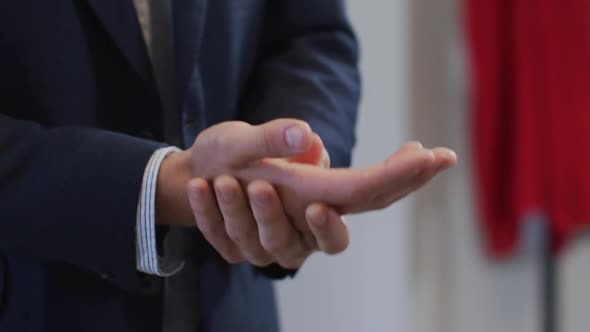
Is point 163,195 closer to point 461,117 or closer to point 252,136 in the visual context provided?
point 252,136

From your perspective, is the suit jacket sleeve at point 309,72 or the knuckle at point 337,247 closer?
the knuckle at point 337,247

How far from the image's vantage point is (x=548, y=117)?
127 centimetres

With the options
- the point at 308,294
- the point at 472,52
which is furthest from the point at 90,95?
the point at 472,52

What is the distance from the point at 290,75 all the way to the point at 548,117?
79cm

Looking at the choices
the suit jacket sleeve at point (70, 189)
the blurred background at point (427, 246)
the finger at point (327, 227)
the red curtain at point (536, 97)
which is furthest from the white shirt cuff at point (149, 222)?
the red curtain at point (536, 97)

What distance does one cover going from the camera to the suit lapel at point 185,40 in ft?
1.83

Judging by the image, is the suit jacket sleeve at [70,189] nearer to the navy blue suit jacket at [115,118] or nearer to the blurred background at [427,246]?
the navy blue suit jacket at [115,118]

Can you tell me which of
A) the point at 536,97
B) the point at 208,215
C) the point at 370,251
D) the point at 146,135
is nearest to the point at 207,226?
the point at 208,215

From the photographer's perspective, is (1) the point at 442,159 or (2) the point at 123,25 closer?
(1) the point at 442,159

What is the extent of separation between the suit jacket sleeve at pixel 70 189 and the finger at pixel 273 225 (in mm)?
98

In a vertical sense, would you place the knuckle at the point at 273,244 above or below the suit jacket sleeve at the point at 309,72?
below

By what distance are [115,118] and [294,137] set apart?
0.22 metres

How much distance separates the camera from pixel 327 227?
44 cm

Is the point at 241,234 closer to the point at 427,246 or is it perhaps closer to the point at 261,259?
the point at 261,259
